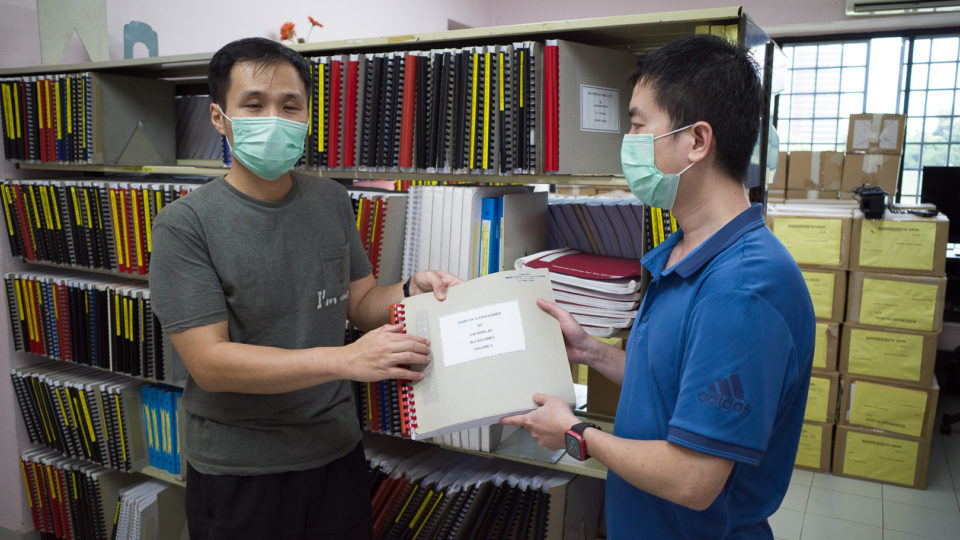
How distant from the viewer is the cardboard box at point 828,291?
11.3 feet

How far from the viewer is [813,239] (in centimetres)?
345

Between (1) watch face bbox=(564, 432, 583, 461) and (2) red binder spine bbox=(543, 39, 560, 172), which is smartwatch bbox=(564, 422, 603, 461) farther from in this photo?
(2) red binder spine bbox=(543, 39, 560, 172)

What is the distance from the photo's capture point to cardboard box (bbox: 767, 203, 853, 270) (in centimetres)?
339

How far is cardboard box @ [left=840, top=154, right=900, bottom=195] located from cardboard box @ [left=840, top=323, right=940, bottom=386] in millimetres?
1460

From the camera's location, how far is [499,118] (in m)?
1.57

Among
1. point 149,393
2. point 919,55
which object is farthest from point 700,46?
point 919,55

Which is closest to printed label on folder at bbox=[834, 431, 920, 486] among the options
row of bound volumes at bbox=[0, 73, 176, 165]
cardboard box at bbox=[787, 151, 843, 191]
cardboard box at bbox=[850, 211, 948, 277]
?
cardboard box at bbox=[850, 211, 948, 277]

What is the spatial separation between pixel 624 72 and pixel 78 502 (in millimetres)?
2520

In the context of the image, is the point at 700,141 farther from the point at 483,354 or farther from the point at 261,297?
the point at 261,297

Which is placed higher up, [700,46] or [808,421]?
[700,46]

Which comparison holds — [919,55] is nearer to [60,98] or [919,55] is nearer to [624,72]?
[624,72]

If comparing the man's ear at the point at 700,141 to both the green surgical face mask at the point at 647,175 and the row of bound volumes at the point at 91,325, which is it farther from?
the row of bound volumes at the point at 91,325

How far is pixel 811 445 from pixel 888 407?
45cm

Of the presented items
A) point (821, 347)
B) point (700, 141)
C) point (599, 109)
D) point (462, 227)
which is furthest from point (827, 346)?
point (700, 141)
